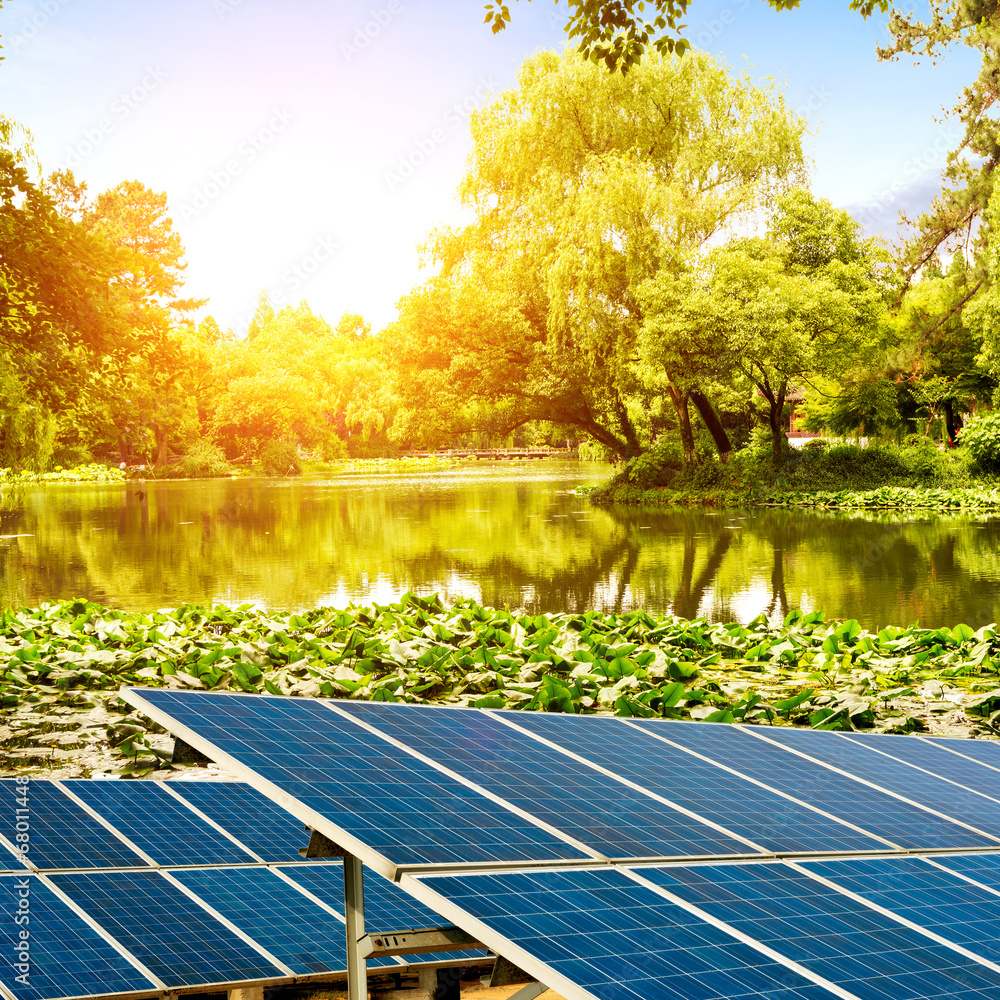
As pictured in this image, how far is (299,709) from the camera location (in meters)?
3.15

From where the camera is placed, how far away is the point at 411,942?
216 centimetres

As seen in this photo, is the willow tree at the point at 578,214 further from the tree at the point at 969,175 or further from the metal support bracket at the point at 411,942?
the metal support bracket at the point at 411,942

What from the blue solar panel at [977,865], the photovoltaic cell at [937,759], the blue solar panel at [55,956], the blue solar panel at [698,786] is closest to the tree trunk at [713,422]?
the photovoltaic cell at [937,759]

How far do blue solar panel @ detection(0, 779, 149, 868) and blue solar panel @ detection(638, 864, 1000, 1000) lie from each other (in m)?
2.07

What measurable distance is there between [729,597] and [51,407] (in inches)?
547

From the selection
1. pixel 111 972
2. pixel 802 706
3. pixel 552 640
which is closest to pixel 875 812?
pixel 111 972

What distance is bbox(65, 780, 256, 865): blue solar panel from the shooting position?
3.43 m

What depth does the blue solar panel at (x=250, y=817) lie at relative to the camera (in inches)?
142

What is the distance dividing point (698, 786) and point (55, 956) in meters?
2.10

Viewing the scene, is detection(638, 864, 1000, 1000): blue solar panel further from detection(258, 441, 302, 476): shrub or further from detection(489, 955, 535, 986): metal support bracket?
detection(258, 441, 302, 476): shrub

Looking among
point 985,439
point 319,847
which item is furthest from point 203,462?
point 319,847

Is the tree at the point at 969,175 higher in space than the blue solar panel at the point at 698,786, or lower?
higher

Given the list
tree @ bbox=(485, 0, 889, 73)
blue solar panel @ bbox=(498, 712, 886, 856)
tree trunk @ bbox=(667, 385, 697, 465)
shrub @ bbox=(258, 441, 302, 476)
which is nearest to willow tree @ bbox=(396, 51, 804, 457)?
tree trunk @ bbox=(667, 385, 697, 465)

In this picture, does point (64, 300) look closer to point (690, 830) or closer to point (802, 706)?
point (802, 706)
